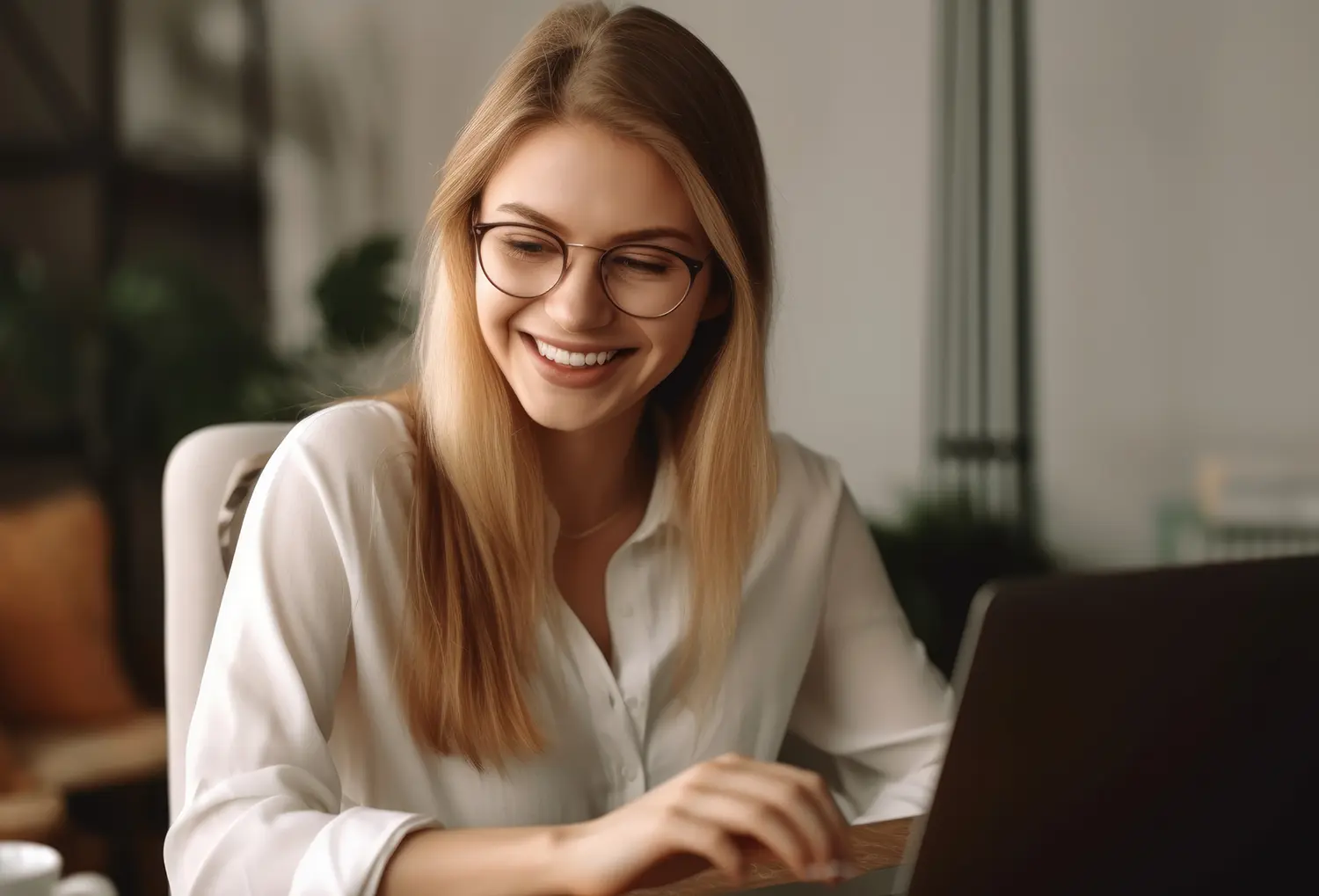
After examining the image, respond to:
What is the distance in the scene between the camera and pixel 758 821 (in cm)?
66

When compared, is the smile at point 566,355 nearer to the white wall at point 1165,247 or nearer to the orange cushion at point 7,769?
the orange cushion at point 7,769

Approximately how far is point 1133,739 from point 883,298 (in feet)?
8.97

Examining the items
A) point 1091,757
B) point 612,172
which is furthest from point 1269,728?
point 612,172

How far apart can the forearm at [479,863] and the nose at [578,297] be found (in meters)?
0.44

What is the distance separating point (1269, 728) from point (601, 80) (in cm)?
75

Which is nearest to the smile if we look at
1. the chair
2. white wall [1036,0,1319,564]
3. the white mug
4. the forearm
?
the chair

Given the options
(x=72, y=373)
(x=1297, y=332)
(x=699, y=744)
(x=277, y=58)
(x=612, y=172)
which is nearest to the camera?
(x=612, y=172)

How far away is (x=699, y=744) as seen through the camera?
1.28 m

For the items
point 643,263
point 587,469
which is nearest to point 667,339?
point 643,263

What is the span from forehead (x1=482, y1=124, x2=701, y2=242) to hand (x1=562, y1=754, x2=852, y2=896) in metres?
0.54

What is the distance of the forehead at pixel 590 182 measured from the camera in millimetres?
1094

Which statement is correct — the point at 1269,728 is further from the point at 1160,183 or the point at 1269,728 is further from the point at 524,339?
the point at 1160,183

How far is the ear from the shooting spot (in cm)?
126

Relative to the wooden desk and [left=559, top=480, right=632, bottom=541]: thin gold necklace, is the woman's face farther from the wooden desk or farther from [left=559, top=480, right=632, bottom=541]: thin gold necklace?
the wooden desk
